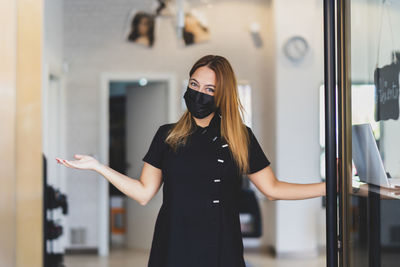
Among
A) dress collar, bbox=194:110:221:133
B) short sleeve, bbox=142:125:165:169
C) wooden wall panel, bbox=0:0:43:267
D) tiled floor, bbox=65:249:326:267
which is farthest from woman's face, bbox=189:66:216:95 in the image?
tiled floor, bbox=65:249:326:267

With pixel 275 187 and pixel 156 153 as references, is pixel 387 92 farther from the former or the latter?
pixel 156 153

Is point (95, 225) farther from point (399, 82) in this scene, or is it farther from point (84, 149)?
point (399, 82)

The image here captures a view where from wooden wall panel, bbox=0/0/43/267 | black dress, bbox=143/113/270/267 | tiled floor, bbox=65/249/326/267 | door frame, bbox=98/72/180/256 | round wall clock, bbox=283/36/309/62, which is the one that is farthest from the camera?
door frame, bbox=98/72/180/256

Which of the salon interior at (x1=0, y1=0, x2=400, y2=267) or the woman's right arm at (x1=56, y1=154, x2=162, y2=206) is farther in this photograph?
the salon interior at (x1=0, y1=0, x2=400, y2=267)

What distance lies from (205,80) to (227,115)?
0.54 ft

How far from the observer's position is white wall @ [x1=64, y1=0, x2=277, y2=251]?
695cm

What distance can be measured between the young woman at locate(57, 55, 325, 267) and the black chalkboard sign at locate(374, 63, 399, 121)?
1.61 feet

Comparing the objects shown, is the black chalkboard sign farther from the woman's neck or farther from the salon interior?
the salon interior

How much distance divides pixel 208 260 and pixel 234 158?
1.34 ft

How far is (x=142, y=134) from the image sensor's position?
7227 millimetres

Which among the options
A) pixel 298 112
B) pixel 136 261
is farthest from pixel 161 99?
pixel 136 261

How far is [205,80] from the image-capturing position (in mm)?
2307

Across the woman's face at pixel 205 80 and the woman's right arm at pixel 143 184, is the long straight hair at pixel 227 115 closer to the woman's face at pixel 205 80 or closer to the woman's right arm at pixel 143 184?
the woman's face at pixel 205 80

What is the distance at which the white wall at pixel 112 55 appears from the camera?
6953 millimetres
